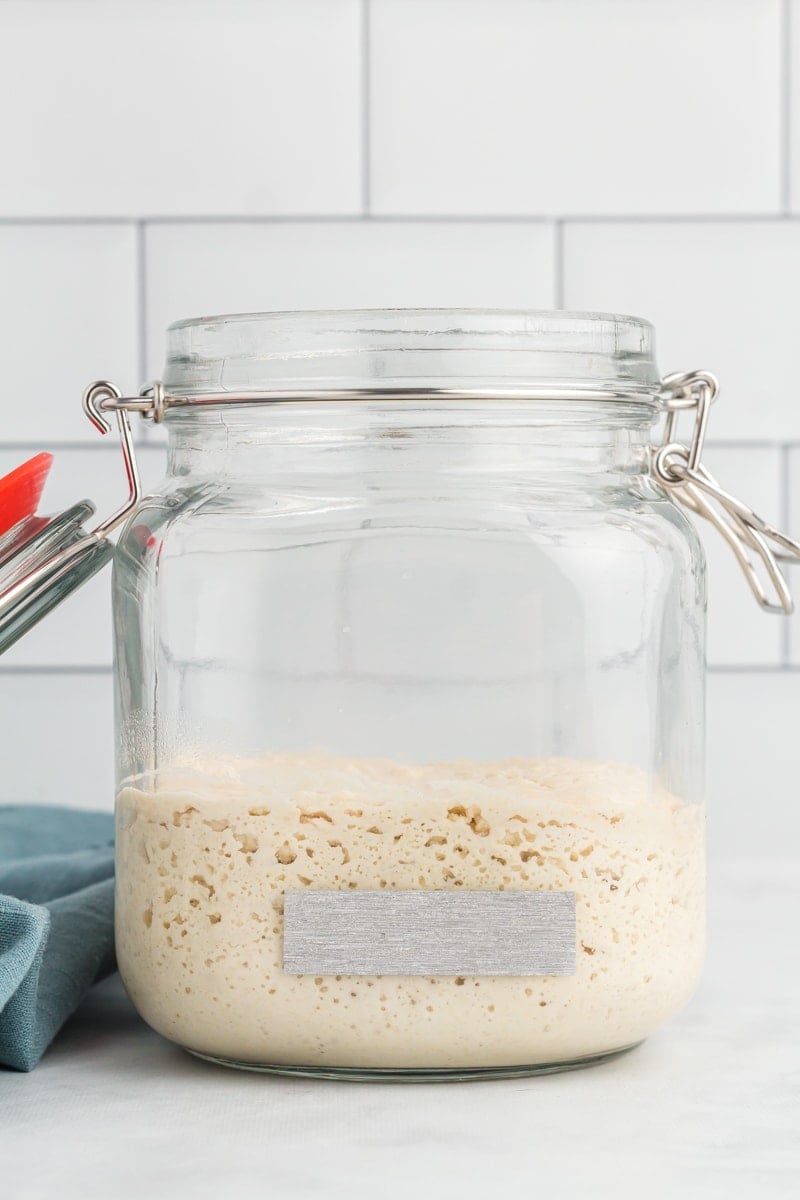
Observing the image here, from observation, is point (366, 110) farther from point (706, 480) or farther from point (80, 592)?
point (706, 480)

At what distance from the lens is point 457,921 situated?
1.67 ft

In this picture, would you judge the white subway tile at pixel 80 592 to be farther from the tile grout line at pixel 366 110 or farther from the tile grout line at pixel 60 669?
the tile grout line at pixel 366 110

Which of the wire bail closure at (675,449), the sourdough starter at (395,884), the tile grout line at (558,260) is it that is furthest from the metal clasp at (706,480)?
the tile grout line at (558,260)

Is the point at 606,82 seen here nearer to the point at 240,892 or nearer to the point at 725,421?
the point at 725,421

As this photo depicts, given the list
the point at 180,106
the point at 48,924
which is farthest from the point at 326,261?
the point at 48,924

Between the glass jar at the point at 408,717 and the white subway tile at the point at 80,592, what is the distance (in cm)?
48

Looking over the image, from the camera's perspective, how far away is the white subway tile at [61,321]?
3.34ft

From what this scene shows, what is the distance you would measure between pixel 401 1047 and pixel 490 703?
13cm

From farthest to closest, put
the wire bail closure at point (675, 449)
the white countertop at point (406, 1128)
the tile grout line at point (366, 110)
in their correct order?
the tile grout line at point (366, 110), the wire bail closure at point (675, 449), the white countertop at point (406, 1128)

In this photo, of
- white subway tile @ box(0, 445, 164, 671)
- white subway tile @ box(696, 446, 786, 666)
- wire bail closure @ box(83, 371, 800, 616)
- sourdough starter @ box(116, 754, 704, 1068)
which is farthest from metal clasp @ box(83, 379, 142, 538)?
white subway tile @ box(696, 446, 786, 666)

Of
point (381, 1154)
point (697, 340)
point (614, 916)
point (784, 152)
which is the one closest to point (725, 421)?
point (697, 340)

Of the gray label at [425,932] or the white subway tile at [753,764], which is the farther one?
the white subway tile at [753,764]

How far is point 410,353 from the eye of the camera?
52 cm

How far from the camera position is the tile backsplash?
1005 mm
